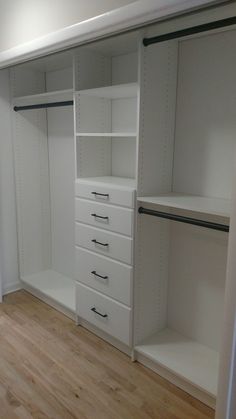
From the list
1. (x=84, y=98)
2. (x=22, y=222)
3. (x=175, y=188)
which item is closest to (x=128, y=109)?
(x=84, y=98)

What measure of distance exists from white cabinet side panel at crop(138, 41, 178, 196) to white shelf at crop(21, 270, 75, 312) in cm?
125

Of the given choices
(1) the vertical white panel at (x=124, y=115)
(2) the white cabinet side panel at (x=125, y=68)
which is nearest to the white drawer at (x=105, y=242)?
(1) the vertical white panel at (x=124, y=115)

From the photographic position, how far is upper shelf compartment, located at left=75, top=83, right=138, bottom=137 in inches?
91.1

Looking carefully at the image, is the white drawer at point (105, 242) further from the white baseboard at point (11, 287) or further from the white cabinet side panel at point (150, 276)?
the white baseboard at point (11, 287)

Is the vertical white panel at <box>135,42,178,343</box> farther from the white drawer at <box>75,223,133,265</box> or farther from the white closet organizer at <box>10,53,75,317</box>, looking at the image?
the white closet organizer at <box>10,53,75,317</box>

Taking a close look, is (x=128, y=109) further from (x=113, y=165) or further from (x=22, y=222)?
(x=22, y=222)

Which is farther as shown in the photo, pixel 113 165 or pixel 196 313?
pixel 113 165

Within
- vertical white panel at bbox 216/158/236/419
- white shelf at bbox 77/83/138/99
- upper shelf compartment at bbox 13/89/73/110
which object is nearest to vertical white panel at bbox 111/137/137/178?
white shelf at bbox 77/83/138/99

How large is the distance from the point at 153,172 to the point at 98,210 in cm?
44

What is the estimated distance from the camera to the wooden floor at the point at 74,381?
1.80m

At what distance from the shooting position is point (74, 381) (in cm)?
201

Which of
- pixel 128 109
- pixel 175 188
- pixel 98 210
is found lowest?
pixel 98 210

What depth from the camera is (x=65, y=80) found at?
2820 millimetres

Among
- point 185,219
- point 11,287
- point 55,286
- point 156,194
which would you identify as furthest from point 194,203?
point 11,287
